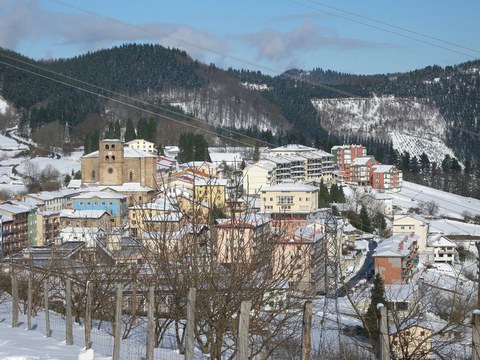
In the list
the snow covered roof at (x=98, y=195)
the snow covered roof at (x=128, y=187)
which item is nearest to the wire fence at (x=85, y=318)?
the snow covered roof at (x=98, y=195)

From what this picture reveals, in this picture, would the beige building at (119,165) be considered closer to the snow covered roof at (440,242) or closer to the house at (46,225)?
the house at (46,225)

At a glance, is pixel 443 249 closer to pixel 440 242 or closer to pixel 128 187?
pixel 440 242

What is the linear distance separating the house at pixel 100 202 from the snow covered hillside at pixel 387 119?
53030mm

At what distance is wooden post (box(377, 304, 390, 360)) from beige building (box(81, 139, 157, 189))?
91.2ft

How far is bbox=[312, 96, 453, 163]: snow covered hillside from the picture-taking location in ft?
262

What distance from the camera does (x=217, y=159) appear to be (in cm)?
3962

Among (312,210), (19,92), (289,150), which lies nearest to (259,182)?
(312,210)

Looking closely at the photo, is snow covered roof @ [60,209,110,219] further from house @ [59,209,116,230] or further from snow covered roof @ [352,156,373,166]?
snow covered roof @ [352,156,373,166]

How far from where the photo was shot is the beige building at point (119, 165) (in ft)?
101

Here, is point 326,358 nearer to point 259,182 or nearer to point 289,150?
point 259,182

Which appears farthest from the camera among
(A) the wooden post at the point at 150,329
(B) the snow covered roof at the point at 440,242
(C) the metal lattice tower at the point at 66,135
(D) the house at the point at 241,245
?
(C) the metal lattice tower at the point at 66,135

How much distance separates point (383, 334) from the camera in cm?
312

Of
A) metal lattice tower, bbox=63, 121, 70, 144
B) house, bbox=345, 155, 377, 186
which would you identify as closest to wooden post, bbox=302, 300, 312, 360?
house, bbox=345, 155, 377, 186

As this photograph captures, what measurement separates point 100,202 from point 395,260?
11555 millimetres
